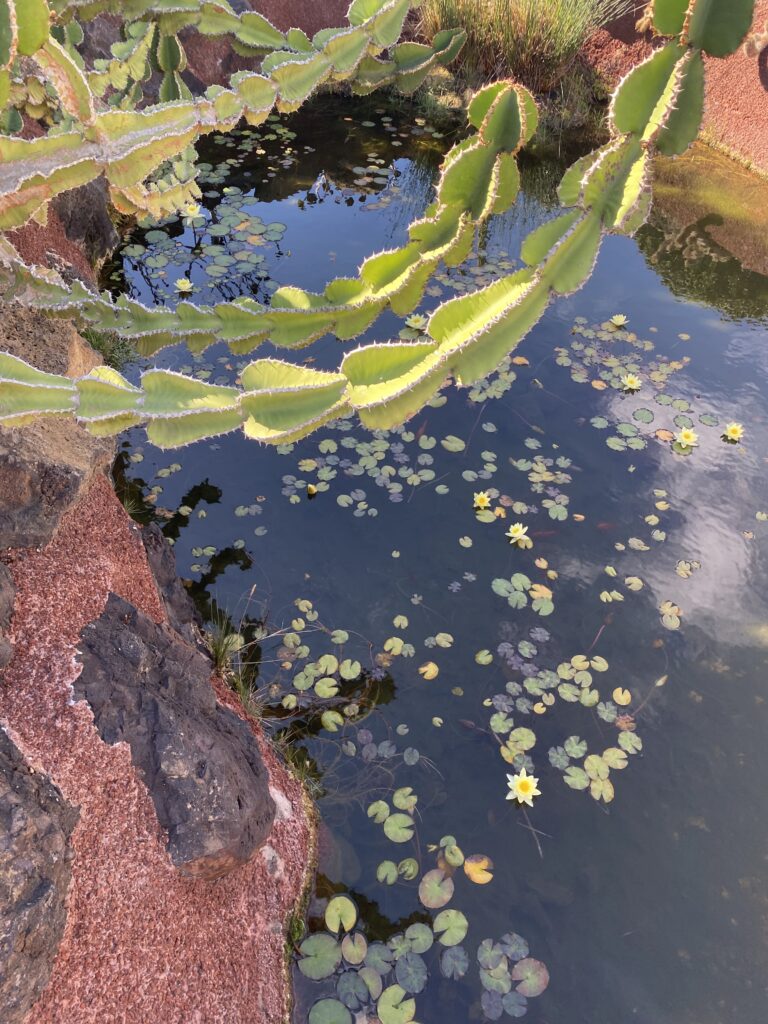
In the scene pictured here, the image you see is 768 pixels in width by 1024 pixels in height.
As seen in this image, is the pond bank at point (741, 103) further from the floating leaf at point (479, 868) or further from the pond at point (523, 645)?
the floating leaf at point (479, 868)

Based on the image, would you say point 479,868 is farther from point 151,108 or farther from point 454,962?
point 151,108

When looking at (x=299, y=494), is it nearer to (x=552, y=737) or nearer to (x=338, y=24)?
(x=552, y=737)

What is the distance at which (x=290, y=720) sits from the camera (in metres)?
2.64

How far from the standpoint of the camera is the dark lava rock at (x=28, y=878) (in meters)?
1.41

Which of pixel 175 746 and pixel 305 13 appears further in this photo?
pixel 305 13

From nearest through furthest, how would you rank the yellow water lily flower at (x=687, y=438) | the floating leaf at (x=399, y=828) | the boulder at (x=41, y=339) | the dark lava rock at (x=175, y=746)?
the dark lava rock at (x=175, y=746) < the floating leaf at (x=399, y=828) < the boulder at (x=41, y=339) < the yellow water lily flower at (x=687, y=438)

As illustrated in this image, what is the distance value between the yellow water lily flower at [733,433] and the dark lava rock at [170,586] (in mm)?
2943

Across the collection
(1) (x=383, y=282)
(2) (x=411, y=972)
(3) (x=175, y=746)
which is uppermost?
(1) (x=383, y=282)

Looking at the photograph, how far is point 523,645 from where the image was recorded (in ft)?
9.40

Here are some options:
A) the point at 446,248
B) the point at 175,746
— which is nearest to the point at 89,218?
the point at 446,248

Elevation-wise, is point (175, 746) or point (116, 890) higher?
point (175, 746)

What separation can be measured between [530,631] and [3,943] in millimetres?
2126

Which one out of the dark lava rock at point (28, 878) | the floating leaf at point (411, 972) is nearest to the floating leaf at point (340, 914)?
the floating leaf at point (411, 972)

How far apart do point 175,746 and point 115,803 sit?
20 cm
